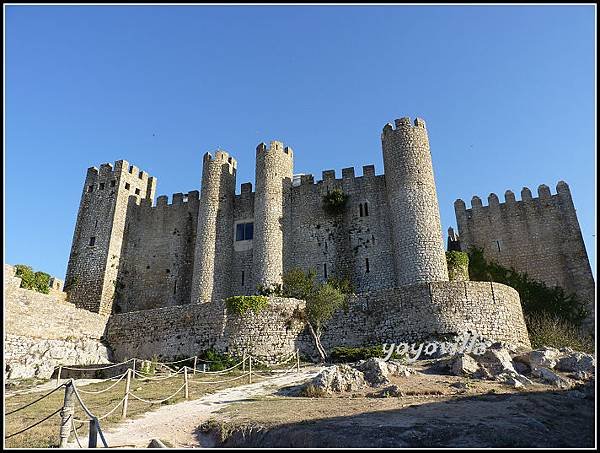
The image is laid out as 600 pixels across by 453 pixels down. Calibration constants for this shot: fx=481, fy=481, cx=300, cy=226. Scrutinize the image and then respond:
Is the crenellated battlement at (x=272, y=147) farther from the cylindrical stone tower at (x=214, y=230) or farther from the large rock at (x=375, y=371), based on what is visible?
the large rock at (x=375, y=371)

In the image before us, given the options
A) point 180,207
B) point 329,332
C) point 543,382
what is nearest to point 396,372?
point 543,382

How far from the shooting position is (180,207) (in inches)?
1437

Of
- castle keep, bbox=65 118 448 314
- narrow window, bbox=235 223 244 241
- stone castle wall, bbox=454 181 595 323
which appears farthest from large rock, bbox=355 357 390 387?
stone castle wall, bbox=454 181 595 323

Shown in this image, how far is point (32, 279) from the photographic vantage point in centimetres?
2861

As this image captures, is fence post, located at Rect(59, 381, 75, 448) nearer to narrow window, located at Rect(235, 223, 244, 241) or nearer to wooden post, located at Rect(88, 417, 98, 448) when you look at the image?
wooden post, located at Rect(88, 417, 98, 448)

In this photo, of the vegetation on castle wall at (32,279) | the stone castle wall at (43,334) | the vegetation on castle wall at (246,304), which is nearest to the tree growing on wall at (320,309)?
the vegetation on castle wall at (246,304)

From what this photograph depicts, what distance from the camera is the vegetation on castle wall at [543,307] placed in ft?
79.9

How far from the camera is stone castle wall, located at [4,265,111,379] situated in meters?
21.7

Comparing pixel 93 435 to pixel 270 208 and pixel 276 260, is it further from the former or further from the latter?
pixel 270 208

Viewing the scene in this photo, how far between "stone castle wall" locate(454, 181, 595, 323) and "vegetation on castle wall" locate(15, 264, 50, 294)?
27.3 m

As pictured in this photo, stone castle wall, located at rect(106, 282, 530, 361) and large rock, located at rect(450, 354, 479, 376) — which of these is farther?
stone castle wall, located at rect(106, 282, 530, 361)

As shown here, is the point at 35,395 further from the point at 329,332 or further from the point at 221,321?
the point at 329,332

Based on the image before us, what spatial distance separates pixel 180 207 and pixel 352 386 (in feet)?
83.3

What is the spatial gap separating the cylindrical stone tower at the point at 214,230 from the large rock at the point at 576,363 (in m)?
19.8
